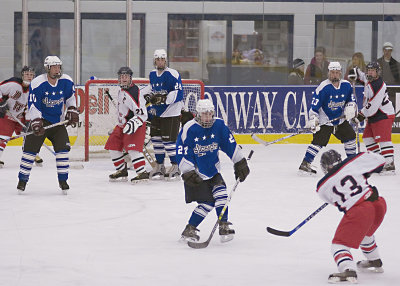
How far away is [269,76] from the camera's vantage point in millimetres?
10461

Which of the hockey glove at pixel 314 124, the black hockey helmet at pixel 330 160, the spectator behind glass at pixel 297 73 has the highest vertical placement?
the spectator behind glass at pixel 297 73

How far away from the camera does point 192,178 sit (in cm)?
460

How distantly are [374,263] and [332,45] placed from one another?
22.5 ft

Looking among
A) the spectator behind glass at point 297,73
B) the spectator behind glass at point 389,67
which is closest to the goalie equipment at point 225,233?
the spectator behind glass at point 297,73

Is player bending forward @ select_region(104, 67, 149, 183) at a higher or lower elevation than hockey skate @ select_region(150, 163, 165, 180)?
higher

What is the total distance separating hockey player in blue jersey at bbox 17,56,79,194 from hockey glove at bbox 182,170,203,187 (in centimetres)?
197

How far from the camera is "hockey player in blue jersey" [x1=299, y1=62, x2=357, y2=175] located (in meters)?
7.53

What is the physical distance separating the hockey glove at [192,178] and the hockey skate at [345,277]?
3.47ft

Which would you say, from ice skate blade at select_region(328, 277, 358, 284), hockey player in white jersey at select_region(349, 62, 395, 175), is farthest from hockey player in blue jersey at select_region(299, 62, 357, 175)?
ice skate blade at select_region(328, 277, 358, 284)

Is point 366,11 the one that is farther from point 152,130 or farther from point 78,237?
point 78,237

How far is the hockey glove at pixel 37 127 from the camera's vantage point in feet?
20.4

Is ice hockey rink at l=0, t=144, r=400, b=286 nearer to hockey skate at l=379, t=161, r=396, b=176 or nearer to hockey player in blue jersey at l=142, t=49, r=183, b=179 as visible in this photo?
hockey skate at l=379, t=161, r=396, b=176

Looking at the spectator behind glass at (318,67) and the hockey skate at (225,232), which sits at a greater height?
the spectator behind glass at (318,67)

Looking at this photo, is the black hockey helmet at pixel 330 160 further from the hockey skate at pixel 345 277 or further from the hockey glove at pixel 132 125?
the hockey glove at pixel 132 125
